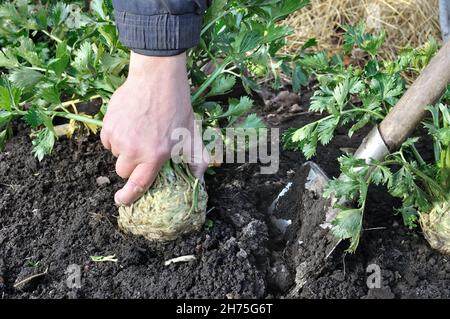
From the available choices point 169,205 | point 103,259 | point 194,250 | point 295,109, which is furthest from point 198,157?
point 295,109

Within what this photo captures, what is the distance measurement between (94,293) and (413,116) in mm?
1045

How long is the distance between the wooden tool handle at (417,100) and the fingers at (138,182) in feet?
2.28

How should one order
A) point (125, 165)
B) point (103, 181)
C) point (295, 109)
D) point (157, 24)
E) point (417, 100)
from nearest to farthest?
point (157, 24)
point (125, 165)
point (417, 100)
point (103, 181)
point (295, 109)

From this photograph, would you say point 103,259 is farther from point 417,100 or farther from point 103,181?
point 417,100

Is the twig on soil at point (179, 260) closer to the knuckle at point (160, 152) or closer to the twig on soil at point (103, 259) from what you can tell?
the twig on soil at point (103, 259)

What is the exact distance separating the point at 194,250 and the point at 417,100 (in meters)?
0.79

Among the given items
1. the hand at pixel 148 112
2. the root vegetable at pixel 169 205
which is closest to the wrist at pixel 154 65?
the hand at pixel 148 112

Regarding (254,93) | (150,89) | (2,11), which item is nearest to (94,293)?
(150,89)

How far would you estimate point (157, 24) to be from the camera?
169 centimetres

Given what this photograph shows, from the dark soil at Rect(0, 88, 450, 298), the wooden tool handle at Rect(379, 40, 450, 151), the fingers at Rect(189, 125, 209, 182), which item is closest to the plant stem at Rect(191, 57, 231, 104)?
the fingers at Rect(189, 125, 209, 182)

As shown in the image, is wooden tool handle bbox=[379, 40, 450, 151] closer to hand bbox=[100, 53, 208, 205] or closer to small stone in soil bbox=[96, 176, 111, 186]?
hand bbox=[100, 53, 208, 205]

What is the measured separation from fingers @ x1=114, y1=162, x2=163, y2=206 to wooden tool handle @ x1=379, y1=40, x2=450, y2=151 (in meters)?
0.69

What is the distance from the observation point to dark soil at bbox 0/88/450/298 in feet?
6.34

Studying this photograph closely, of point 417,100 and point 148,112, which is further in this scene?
point 417,100
